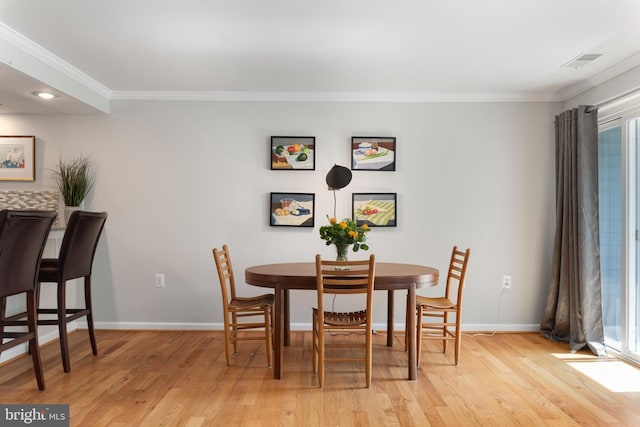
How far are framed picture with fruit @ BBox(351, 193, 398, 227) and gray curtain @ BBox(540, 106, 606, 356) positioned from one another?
5.02 feet

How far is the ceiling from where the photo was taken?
2951mm

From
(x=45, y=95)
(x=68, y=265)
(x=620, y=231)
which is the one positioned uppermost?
(x=45, y=95)

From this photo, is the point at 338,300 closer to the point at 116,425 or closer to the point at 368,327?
the point at 368,327

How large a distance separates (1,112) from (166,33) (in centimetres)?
257

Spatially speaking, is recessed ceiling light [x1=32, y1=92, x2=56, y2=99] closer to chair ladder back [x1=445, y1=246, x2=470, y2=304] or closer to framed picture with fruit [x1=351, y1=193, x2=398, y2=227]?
framed picture with fruit [x1=351, y1=193, x2=398, y2=227]

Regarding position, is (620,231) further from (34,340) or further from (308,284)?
(34,340)

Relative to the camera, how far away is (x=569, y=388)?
3227 mm

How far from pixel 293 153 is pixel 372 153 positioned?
0.77 meters

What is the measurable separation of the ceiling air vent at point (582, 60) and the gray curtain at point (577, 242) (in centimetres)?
49

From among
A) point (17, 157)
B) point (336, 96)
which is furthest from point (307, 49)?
point (17, 157)

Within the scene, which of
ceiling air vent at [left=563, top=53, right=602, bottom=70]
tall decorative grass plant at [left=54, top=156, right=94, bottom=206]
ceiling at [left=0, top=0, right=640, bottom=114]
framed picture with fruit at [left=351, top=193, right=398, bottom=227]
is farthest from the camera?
framed picture with fruit at [left=351, top=193, right=398, bottom=227]

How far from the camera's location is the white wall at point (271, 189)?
4.86 meters

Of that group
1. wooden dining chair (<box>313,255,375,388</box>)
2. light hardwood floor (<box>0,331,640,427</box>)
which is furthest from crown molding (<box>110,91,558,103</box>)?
light hardwood floor (<box>0,331,640,427</box>)

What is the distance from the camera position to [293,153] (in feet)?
15.9
